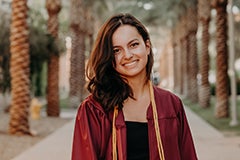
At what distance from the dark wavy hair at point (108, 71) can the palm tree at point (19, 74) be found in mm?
10851

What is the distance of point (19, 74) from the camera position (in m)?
13.5

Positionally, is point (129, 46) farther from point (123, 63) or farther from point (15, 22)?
point (15, 22)

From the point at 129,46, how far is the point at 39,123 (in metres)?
14.7

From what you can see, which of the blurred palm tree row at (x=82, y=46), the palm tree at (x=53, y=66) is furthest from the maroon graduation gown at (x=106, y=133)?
the palm tree at (x=53, y=66)

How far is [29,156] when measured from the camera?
32.2 ft

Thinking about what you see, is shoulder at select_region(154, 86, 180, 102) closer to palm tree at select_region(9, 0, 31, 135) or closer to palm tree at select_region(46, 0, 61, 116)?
palm tree at select_region(9, 0, 31, 135)

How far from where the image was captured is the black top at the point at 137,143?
101 inches

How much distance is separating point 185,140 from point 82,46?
23.2 m

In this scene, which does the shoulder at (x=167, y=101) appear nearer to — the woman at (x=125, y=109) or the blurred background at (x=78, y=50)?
the woman at (x=125, y=109)

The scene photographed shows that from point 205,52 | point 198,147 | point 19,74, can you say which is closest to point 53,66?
point 19,74

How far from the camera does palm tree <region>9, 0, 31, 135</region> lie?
43.7 feet

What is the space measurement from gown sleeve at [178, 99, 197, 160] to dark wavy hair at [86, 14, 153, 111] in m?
0.30

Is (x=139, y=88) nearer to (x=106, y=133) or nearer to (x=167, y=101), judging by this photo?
(x=167, y=101)

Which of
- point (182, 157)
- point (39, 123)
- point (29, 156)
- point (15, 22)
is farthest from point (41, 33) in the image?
point (182, 157)
